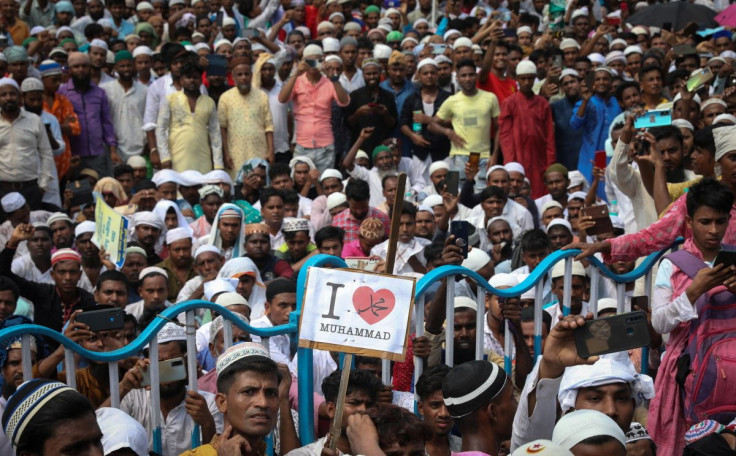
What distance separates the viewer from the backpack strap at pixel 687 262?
4.92 meters

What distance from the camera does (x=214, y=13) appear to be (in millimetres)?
16062

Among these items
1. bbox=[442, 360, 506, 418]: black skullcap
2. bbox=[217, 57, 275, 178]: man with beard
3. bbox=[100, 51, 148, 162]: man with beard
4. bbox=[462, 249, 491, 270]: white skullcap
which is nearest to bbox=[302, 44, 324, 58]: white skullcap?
bbox=[217, 57, 275, 178]: man with beard

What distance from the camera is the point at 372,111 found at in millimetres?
12352

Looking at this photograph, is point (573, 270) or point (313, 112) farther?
point (313, 112)

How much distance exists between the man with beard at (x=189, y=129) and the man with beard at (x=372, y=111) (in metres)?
1.62

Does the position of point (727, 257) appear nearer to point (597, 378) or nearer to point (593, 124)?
point (597, 378)

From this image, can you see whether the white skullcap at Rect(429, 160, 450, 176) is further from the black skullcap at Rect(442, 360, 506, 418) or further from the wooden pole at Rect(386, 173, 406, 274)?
the wooden pole at Rect(386, 173, 406, 274)

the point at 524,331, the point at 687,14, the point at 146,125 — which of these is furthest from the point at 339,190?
the point at 687,14

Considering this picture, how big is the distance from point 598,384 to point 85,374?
240cm

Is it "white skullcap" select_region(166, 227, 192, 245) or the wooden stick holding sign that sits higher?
the wooden stick holding sign

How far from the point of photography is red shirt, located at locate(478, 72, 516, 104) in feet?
42.9

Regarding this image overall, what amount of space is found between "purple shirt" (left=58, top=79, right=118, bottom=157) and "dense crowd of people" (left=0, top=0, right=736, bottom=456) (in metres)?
0.03

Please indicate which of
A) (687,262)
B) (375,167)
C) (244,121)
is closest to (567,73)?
(375,167)

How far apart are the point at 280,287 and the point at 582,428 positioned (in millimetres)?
2785
